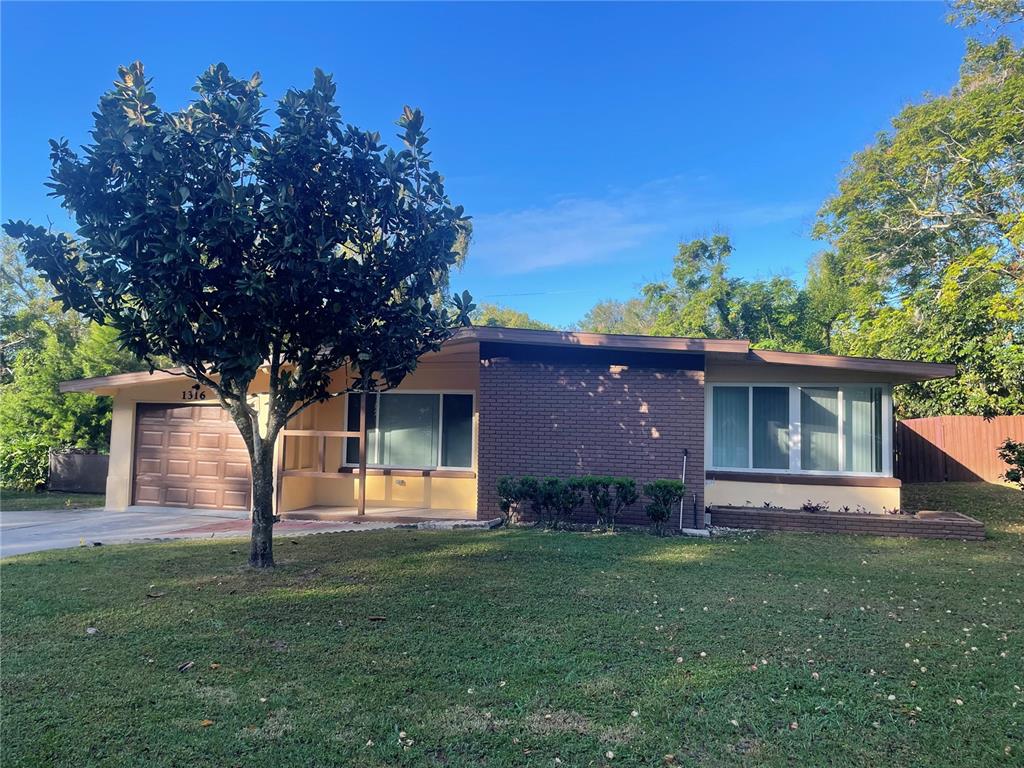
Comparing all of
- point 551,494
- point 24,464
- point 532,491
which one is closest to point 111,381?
point 24,464

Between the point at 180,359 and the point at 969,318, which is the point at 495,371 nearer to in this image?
the point at 180,359

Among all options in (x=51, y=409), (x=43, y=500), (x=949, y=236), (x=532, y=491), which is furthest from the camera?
(x=949, y=236)

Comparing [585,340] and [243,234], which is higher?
[243,234]

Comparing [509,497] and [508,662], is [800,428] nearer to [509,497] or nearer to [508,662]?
[509,497]

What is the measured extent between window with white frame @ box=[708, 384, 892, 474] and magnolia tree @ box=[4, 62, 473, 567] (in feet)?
22.2

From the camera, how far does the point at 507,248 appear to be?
3606cm

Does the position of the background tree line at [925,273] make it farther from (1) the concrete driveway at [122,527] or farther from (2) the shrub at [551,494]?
(2) the shrub at [551,494]

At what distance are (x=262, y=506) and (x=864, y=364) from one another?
29.4 feet

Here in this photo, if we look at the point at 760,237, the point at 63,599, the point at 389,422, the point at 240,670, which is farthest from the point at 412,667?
the point at 760,237

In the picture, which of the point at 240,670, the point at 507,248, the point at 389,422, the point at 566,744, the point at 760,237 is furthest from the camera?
the point at 507,248

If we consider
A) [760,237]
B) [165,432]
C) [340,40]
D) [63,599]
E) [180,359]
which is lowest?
[63,599]

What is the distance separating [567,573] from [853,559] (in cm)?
372

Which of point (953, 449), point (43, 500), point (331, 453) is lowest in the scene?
point (43, 500)

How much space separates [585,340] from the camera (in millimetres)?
9023
